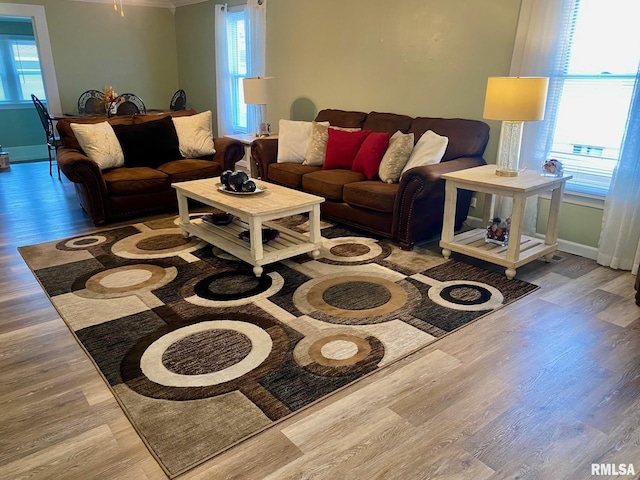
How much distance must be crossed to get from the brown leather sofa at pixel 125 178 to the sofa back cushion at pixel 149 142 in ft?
0.24

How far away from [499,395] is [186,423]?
1.29 metres

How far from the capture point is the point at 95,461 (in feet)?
5.53

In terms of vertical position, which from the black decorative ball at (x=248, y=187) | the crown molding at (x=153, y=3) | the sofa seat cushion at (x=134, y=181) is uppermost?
the crown molding at (x=153, y=3)

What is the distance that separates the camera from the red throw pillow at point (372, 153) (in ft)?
13.4

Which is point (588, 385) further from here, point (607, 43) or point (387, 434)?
point (607, 43)

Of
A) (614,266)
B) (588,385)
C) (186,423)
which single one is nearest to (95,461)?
(186,423)

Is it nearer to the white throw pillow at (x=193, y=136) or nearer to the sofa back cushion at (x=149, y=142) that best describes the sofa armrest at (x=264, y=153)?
the white throw pillow at (x=193, y=136)

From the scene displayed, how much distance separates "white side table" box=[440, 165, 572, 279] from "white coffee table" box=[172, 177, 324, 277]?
3.11 feet

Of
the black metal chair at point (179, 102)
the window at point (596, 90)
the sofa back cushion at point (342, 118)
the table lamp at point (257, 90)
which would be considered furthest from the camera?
the black metal chair at point (179, 102)

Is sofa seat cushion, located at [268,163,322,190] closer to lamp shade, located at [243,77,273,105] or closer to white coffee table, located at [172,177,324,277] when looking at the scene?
white coffee table, located at [172,177,324,277]

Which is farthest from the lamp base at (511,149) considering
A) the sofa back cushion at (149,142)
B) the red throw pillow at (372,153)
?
the sofa back cushion at (149,142)

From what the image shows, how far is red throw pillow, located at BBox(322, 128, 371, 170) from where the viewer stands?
4.33m

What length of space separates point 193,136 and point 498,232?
3.13 m

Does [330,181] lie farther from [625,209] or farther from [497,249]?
[625,209]
